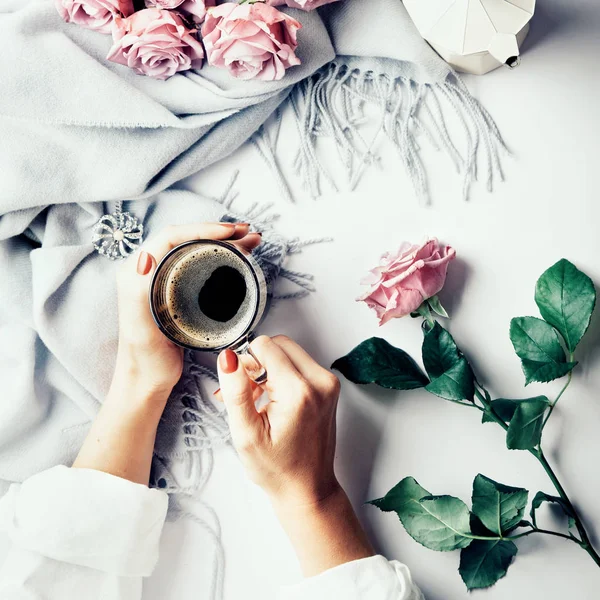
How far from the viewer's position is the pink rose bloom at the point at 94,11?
92cm

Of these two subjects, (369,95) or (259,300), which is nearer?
(259,300)

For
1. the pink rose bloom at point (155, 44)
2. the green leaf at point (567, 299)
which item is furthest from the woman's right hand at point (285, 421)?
the pink rose bloom at point (155, 44)

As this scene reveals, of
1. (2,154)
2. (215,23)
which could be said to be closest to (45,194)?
(2,154)

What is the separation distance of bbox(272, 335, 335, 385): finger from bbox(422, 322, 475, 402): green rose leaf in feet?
0.46

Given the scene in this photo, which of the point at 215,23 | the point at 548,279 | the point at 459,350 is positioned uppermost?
the point at 215,23

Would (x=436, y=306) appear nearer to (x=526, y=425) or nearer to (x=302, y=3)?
(x=526, y=425)

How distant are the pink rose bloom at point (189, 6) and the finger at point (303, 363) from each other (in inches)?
19.2

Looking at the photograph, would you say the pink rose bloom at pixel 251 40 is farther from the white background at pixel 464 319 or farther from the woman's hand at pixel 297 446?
the woman's hand at pixel 297 446

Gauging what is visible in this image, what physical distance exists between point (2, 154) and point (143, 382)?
0.40 metres

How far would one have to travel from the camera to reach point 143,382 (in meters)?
0.96

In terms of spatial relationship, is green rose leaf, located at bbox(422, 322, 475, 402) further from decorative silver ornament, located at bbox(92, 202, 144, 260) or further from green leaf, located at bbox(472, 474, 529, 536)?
decorative silver ornament, located at bbox(92, 202, 144, 260)

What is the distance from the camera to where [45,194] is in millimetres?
973

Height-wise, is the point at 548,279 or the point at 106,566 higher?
the point at 548,279

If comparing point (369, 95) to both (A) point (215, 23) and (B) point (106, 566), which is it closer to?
(A) point (215, 23)
